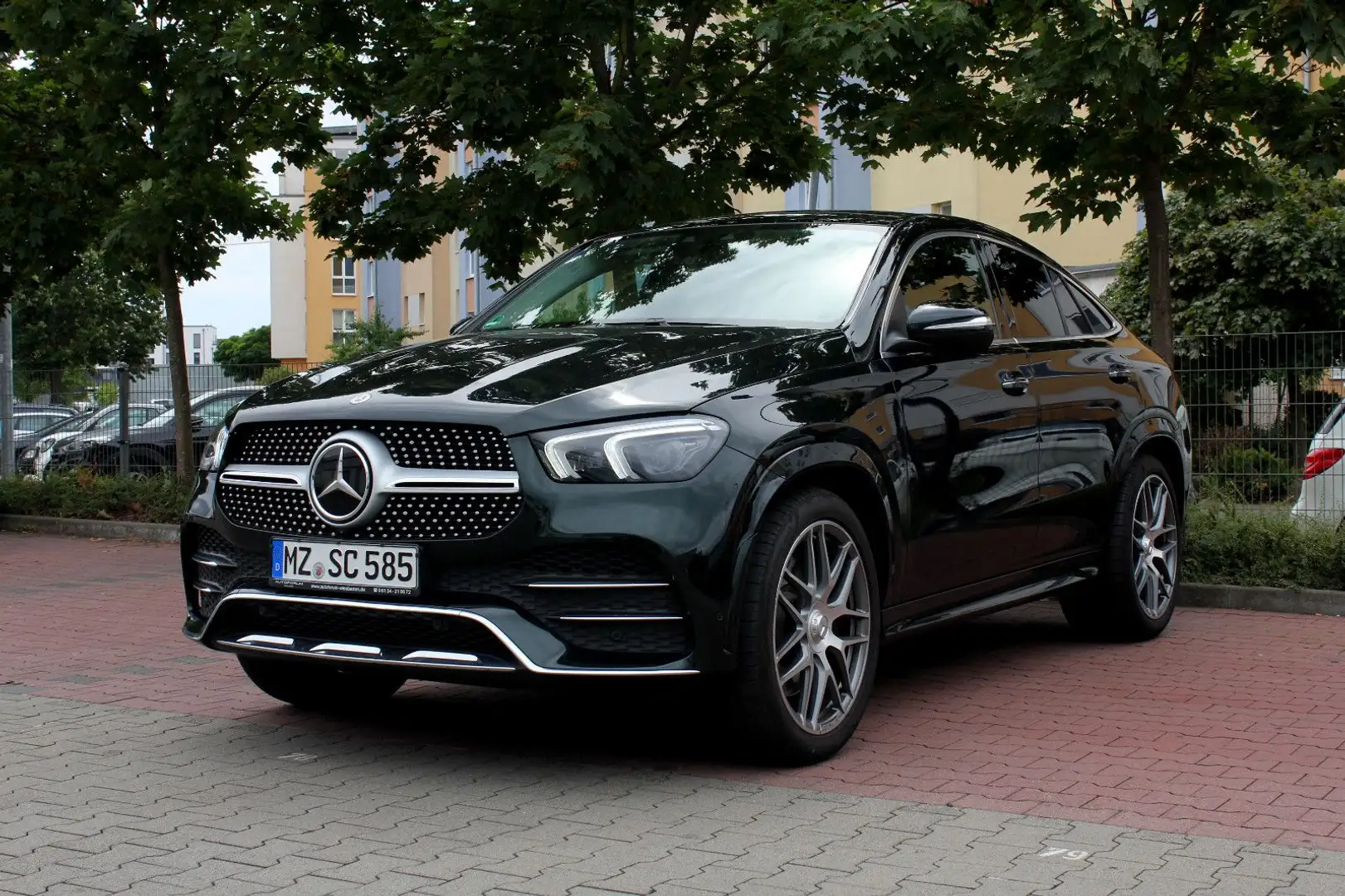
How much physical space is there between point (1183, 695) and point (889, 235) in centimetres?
210

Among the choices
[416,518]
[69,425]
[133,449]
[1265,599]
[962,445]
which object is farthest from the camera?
[69,425]

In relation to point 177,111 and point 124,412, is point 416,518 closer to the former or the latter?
point 177,111

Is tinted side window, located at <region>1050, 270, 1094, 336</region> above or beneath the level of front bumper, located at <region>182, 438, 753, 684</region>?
above

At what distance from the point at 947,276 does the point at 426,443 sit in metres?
2.46

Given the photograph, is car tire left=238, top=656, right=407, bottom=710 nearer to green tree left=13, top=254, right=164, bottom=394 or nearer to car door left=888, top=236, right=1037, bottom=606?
car door left=888, top=236, right=1037, bottom=606

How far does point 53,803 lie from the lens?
16.1ft

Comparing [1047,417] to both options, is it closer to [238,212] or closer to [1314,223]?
[238,212]

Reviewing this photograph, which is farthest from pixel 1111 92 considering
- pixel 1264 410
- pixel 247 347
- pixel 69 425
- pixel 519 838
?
pixel 247 347

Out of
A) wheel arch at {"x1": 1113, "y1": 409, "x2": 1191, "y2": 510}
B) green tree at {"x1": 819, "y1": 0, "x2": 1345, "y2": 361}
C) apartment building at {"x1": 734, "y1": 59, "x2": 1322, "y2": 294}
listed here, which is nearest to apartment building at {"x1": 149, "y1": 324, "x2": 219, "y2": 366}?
apartment building at {"x1": 734, "y1": 59, "x2": 1322, "y2": 294}

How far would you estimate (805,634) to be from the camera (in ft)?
17.2

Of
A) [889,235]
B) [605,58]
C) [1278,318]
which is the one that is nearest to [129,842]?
[889,235]

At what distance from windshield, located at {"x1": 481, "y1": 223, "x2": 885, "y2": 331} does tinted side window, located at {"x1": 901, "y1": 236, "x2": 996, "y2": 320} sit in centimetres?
19

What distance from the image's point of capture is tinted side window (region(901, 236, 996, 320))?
634cm

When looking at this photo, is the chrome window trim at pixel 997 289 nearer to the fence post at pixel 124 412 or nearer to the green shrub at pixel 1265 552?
the green shrub at pixel 1265 552
